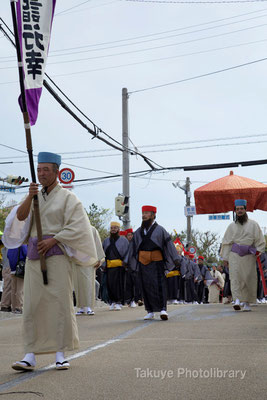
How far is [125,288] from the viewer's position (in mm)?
16438

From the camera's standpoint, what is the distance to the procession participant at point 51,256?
6.06m

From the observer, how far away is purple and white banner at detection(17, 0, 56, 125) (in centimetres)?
1183

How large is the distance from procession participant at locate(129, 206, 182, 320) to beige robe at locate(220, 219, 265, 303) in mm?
2372

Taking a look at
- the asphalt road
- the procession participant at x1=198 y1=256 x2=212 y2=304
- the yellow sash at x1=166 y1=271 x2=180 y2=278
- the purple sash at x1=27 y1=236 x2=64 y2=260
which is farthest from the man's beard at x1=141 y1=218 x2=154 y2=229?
the procession participant at x1=198 y1=256 x2=212 y2=304

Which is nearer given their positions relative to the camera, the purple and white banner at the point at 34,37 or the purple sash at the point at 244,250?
the purple and white banner at the point at 34,37

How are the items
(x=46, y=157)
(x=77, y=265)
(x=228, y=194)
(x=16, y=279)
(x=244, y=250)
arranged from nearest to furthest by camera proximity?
(x=46, y=157), (x=77, y=265), (x=244, y=250), (x=16, y=279), (x=228, y=194)

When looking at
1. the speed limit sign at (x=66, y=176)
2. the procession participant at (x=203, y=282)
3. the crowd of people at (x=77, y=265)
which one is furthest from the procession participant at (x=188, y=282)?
the speed limit sign at (x=66, y=176)

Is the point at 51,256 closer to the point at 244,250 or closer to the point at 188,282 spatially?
the point at 244,250

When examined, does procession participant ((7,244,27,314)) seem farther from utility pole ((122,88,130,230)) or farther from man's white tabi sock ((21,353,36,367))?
utility pole ((122,88,130,230))

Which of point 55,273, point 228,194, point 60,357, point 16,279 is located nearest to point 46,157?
point 55,273

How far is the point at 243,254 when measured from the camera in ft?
45.0

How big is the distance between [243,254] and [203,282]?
50.5 feet

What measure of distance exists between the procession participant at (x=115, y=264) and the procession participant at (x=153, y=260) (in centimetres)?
353

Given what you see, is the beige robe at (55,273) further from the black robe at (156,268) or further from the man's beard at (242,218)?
the man's beard at (242,218)
